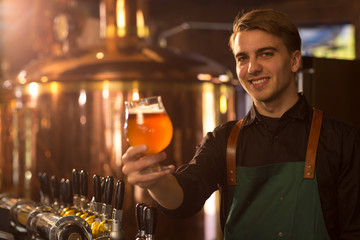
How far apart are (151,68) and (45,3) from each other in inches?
67.7

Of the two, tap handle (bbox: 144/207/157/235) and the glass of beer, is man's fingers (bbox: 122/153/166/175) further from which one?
tap handle (bbox: 144/207/157/235)

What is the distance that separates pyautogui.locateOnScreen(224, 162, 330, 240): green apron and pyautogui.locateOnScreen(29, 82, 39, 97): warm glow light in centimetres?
289

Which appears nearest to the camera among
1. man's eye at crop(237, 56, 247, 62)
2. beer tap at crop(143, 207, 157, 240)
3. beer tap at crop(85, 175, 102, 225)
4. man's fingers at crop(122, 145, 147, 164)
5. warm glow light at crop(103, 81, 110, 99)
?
man's fingers at crop(122, 145, 147, 164)

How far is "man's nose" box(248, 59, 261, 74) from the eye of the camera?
1.60m

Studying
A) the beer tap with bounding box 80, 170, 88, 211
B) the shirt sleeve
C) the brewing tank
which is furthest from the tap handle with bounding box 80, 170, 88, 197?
the brewing tank

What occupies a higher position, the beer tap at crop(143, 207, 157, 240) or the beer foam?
the beer foam

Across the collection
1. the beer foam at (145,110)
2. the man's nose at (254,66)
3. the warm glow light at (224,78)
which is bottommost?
the beer foam at (145,110)

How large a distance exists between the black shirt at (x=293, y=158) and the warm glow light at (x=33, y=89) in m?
2.79

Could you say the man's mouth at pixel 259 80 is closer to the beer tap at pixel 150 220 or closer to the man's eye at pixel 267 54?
the man's eye at pixel 267 54

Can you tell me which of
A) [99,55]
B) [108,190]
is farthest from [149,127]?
[99,55]

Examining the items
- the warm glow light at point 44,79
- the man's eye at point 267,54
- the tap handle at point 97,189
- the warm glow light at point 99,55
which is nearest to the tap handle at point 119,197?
the tap handle at point 97,189

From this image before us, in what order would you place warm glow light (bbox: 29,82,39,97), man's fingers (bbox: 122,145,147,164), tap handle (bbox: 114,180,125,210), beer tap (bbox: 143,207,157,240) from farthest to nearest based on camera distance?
warm glow light (bbox: 29,82,39,97), tap handle (bbox: 114,180,125,210), beer tap (bbox: 143,207,157,240), man's fingers (bbox: 122,145,147,164)

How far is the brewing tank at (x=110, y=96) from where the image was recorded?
3967 mm

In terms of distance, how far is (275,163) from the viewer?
1.69 m
